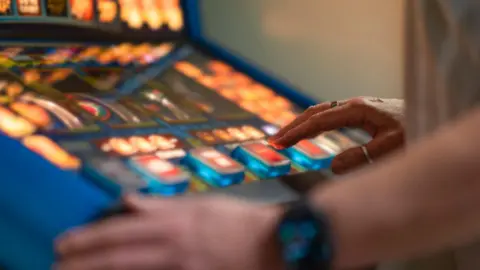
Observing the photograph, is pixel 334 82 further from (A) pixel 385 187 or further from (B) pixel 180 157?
(A) pixel 385 187

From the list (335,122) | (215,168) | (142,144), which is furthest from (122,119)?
(335,122)

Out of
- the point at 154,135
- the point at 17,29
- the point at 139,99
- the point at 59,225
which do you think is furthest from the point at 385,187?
the point at 17,29

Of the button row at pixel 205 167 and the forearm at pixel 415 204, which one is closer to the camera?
the forearm at pixel 415 204

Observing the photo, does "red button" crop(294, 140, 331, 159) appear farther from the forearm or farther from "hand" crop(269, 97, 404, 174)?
the forearm

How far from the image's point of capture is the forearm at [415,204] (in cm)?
37

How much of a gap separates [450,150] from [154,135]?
41cm

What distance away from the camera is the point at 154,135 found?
696 millimetres

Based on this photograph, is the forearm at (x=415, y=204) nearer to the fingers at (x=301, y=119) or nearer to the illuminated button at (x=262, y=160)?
the illuminated button at (x=262, y=160)

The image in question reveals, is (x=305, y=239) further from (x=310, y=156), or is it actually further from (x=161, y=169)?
(x=310, y=156)

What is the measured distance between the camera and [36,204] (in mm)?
497

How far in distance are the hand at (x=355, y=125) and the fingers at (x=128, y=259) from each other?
1.17ft

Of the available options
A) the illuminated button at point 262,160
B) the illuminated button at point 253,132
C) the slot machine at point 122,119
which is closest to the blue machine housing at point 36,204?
the slot machine at point 122,119

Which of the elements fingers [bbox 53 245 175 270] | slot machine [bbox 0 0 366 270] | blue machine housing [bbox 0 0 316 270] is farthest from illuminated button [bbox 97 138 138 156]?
fingers [bbox 53 245 175 270]

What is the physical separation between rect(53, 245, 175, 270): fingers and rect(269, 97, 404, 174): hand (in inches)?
14.0
